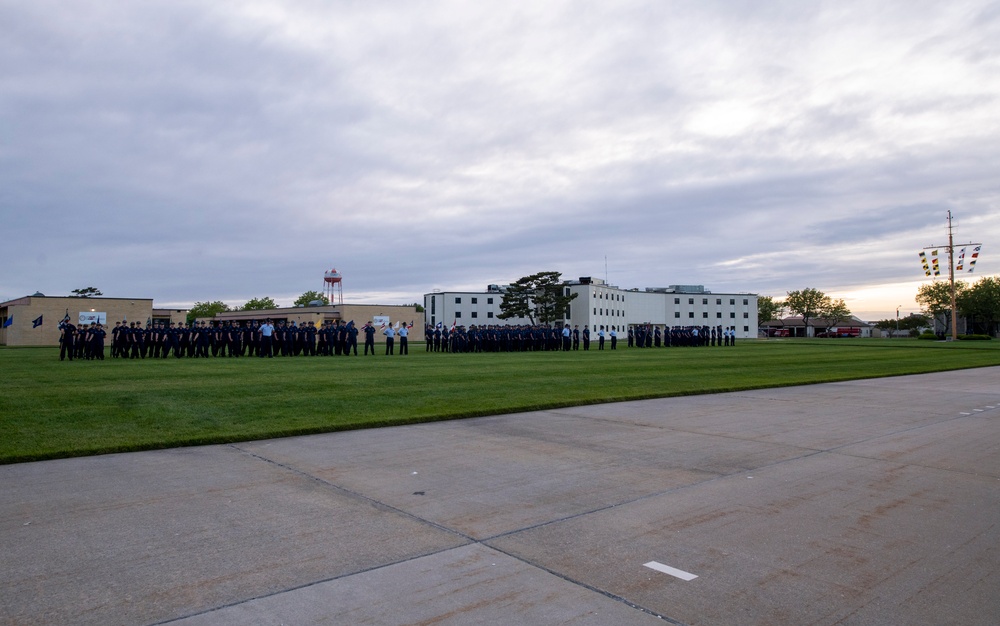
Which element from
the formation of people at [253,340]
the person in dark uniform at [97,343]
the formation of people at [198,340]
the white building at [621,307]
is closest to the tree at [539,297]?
the white building at [621,307]

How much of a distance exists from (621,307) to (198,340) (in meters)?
74.2

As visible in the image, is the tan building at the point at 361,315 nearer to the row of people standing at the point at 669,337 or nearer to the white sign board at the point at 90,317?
the white sign board at the point at 90,317

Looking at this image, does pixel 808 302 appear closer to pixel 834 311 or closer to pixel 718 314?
pixel 834 311

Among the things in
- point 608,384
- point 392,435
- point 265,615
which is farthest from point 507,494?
point 608,384

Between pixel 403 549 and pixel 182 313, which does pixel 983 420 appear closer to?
pixel 403 549

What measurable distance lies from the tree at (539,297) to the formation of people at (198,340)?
47.9 metres

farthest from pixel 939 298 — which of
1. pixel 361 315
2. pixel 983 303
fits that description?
pixel 361 315

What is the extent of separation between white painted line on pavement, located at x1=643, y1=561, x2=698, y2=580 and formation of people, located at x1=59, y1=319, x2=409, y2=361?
85.1 feet

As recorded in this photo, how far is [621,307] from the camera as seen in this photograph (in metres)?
95.8

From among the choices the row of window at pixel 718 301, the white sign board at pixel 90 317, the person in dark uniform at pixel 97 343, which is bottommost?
the person in dark uniform at pixel 97 343

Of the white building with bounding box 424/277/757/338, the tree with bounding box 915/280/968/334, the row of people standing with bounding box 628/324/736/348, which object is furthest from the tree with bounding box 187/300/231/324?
the tree with bounding box 915/280/968/334

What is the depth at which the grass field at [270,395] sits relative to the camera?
9453 millimetres

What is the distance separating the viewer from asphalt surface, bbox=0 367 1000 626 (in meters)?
4.04

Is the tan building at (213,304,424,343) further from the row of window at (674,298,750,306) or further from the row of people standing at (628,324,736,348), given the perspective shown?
the row of window at (674,298,750,306)
